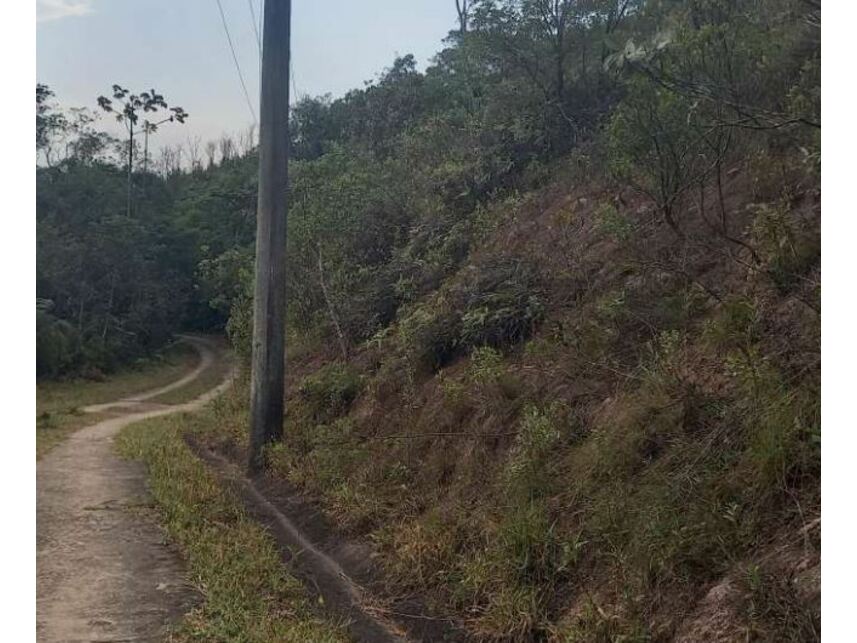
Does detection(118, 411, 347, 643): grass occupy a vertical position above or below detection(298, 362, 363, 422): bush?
below

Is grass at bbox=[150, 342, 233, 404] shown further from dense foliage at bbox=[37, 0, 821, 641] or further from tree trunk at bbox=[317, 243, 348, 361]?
tree trunk at bbox=[317, 243, 348, 361]

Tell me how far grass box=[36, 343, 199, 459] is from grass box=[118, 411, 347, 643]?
487 centimetres

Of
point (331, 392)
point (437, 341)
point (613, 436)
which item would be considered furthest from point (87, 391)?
point (613, 436)

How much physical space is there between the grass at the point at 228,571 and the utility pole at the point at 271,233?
1.13 metres

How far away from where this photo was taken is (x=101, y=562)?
616 cm

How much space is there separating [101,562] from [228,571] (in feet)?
3.79

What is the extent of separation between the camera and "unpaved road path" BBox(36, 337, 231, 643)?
4852 millimetres

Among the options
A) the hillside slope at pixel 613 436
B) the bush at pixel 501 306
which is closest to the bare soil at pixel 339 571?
the hillside slope at pixel 613 436

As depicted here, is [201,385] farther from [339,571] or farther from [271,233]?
[339,571]

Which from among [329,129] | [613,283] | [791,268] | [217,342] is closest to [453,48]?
[329,129]

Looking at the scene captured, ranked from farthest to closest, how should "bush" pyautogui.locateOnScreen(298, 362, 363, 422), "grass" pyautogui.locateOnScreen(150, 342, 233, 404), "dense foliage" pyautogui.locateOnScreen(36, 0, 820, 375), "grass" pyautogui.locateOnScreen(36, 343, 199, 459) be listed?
"grass" pyautogui.locateOnScreen(150, 342, 233, 404) < "grass" pyautogui.locateOnScreen(36, 343, 199, 459) < "bush" pyautogui.locateOnScreen(298, 362, 363, 422) < "dense foliage" pyautogui.locateOnScreen(36, 0, 820, 375)

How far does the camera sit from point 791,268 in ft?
17.2

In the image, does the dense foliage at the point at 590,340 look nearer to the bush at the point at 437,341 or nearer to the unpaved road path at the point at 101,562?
the bush at the point at 437,341

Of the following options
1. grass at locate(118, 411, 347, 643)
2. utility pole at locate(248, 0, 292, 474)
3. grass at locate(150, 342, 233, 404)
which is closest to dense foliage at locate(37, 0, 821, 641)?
utility pole at locate(248, 0, 292, 474)
